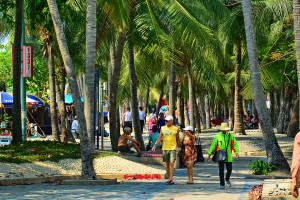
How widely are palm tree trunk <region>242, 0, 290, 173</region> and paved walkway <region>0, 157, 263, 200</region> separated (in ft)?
3.76

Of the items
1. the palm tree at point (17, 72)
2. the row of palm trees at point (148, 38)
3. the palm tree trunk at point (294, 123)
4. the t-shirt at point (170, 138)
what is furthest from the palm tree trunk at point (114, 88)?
the palm tree trunk at point (294, 123)

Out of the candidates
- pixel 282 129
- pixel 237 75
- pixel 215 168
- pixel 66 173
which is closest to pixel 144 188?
pixel 66 173

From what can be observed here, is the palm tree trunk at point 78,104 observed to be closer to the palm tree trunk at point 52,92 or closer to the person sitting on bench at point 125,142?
the person sitting on bench at point 125,142

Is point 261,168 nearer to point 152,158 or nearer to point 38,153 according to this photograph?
point 152,158

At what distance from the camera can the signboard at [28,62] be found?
89.2 ft

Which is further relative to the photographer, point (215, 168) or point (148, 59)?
point (148, 59)

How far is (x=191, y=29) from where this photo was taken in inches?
961

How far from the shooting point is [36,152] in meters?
21.6

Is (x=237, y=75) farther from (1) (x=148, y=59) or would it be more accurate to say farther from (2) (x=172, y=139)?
(2) (x=172, y=139)

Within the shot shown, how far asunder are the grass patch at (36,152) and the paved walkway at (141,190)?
8.20 ft

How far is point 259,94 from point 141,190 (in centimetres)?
544

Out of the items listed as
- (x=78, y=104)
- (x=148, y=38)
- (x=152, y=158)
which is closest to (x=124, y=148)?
(x=152, y=158)

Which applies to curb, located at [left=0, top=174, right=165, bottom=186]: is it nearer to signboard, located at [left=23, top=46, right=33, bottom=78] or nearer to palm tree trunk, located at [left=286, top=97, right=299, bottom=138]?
signboard, located at [left=23, top=46, right=33, bottom=78]

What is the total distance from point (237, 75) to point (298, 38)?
1930 centimetres
